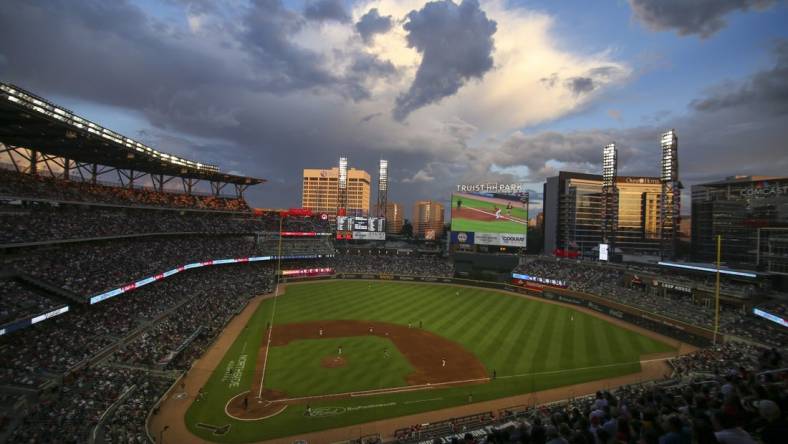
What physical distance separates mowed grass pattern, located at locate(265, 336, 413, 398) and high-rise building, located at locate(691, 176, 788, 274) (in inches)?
1780

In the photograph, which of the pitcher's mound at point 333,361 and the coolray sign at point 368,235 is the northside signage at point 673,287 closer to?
the pitcher's mound at point 333,361

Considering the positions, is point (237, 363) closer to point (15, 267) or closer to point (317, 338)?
point (317, 338)

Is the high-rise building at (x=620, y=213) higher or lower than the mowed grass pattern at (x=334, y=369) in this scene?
higher

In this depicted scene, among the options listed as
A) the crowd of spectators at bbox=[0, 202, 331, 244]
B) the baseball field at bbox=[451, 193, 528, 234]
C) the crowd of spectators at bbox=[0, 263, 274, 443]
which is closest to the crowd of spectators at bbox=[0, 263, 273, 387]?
the crowd of spectators at bbox=[0, 263, 274, 443]

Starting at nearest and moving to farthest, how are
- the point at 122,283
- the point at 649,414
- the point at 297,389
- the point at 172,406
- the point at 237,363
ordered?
the point at 649,414 < the point at 172,406 < the point at 297,389 < the point at 237,363 < the point at 122,283

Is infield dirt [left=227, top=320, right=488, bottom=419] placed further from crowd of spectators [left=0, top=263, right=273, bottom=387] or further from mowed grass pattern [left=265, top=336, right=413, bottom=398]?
crowd of spectators [left=0, top=263, right=273, bottom=387]

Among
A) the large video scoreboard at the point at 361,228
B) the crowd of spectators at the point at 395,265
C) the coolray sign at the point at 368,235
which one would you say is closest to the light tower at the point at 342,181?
the large video scoreboard at the point at 361,228

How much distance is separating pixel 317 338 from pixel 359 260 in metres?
38.0

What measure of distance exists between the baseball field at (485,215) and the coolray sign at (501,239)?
0.54m

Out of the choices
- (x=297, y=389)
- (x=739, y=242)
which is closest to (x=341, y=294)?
(x=297, y=389)

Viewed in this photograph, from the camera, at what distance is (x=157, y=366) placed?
24.2 m

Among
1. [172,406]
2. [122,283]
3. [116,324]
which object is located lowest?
[172,406]

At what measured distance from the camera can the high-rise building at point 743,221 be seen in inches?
1714

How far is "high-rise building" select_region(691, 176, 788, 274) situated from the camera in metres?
43.5
